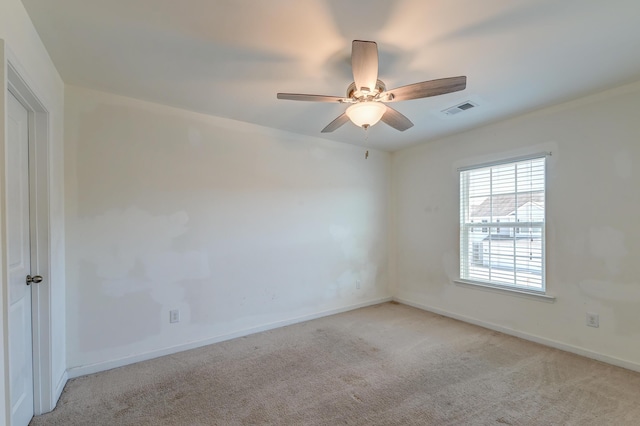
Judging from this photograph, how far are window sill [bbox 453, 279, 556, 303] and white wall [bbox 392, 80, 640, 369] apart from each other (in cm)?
4

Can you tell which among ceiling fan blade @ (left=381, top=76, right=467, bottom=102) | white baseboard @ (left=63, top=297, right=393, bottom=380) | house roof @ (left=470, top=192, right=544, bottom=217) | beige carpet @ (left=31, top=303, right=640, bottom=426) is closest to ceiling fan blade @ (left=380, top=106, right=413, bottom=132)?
ceiling fan blade @ (left=381, top=76, right=467, bottom=102)

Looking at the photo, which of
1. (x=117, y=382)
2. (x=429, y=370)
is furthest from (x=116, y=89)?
(x=429, y=370)

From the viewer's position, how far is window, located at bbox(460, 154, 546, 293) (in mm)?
3132

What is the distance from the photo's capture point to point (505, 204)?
11.1 ft

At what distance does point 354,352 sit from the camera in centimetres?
289

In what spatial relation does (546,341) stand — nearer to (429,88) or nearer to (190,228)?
(429,88)

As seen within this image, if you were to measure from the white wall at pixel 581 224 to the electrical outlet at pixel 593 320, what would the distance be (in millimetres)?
34

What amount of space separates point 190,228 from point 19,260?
4.29ft

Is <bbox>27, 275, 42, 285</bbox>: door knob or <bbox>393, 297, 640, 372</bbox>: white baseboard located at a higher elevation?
<bbox>27, 275, 42, 285</bbox>: door knob

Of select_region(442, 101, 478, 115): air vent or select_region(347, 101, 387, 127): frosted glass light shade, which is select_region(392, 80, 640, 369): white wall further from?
select_region(347, 101, 387, 127): frosted glass light shade

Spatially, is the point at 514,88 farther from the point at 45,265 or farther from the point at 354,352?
the point at 45,265

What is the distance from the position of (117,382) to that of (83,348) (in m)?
0.44

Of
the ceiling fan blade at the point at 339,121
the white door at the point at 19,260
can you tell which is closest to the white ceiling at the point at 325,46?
the ceiling fan blade at the point at 339,121

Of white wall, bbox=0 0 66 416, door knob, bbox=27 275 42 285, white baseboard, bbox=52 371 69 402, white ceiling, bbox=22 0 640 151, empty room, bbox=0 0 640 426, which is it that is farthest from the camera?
white baseboard, bbox=52 371 69 402
